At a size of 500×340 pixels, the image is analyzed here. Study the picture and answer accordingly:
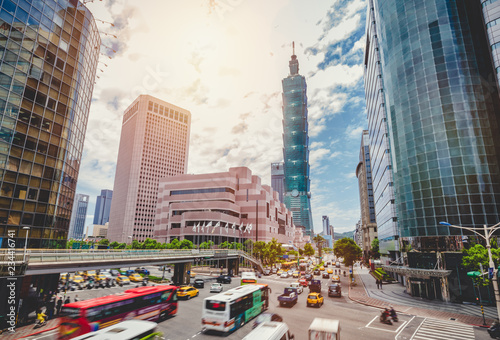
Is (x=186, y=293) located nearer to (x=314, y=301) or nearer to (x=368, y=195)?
(x=314, y=301)

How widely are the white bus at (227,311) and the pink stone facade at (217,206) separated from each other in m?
76.0

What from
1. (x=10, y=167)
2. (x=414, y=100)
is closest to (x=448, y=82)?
(x=414, y=100)

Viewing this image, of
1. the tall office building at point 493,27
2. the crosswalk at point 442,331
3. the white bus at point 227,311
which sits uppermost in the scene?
the tall office building at point 493,27

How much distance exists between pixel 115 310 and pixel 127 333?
23.3ft

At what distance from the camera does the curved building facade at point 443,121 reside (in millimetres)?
42531

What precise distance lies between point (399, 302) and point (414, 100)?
35.0 meters

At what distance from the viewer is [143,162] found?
177 m

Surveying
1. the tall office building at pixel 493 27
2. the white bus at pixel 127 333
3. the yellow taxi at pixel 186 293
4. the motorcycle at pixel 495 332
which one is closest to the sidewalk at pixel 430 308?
the motorcycle at pixel 495 332

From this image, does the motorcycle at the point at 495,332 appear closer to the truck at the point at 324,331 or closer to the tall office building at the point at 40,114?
the truck at the point at 324,331

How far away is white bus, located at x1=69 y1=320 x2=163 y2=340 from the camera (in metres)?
13.5

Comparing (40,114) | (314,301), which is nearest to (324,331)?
(314,301)

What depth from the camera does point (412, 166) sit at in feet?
159

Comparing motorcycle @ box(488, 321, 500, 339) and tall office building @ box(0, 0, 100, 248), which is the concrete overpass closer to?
tall office building @ box(0, 0, 100, 248)

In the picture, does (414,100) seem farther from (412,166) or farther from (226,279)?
(226,279)
